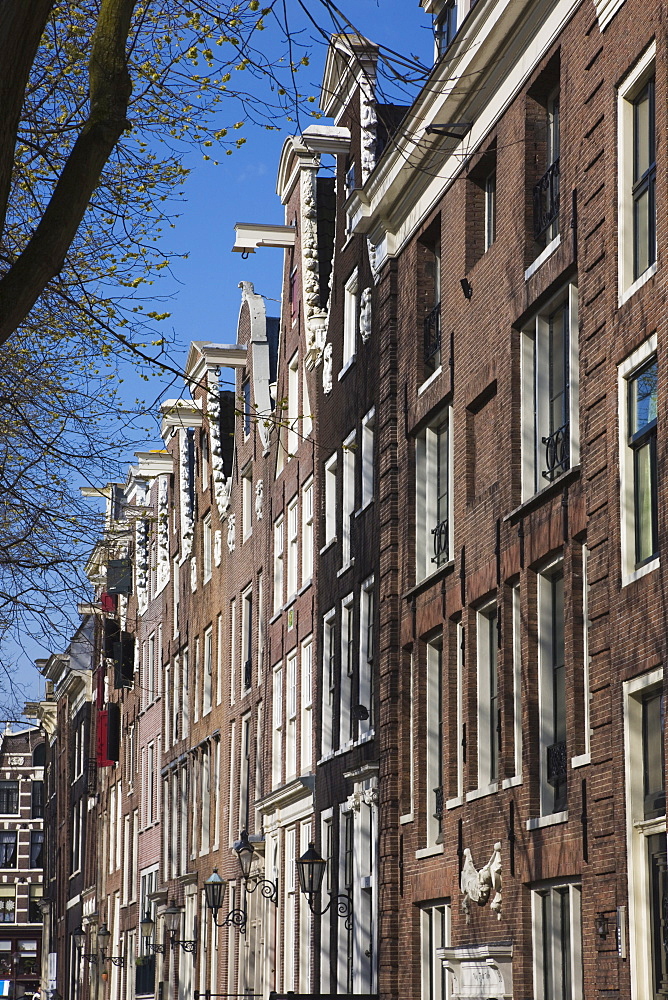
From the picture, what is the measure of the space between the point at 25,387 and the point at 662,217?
634 cm

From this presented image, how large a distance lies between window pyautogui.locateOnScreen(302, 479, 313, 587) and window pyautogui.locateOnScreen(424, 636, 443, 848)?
31.4 ft

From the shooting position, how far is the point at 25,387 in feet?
54.5

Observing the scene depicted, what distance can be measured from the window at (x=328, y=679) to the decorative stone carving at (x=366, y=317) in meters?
5.16

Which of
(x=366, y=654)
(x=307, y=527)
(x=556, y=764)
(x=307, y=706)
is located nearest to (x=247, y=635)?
(x=307, y=527)

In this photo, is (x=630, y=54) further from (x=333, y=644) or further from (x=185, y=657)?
(x=185, y=657)

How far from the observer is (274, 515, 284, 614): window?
3588cm

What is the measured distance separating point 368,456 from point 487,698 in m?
8.27

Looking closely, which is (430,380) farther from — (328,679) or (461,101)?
(328,679)

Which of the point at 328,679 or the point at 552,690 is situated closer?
the point at 552,690

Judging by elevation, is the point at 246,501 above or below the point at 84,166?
above

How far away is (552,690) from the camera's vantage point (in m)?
18.2

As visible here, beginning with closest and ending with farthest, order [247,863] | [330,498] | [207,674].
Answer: [330,498] < [247,863] < [207,674]

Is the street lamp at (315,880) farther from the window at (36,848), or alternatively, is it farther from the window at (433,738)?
the window at (36,848)

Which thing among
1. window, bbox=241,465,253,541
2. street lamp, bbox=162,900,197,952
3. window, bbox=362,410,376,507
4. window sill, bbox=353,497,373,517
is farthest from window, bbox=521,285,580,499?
street lamp, bbox=162,900,197,952
